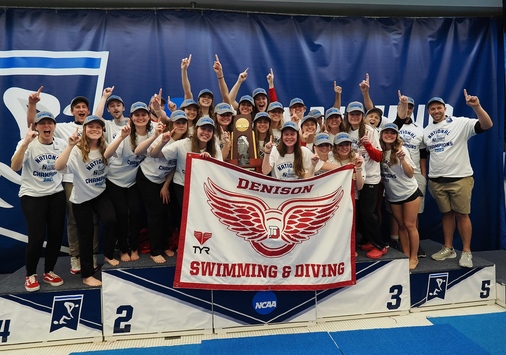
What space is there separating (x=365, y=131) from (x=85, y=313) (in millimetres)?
3113

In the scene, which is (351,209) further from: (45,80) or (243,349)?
(45,80)

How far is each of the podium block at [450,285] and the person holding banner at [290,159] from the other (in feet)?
4.92

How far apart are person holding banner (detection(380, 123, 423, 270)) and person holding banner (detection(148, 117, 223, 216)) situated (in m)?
1.68

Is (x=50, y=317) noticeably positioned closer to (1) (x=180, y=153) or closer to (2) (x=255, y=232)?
(1) (x=180, y=153)

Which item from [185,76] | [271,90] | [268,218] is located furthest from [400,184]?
[185,76]

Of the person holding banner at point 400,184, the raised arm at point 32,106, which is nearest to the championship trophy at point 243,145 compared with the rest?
the person holding banner at point 400,184

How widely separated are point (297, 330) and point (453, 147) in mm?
2520

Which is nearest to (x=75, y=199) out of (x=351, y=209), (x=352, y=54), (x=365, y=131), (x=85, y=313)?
(x=85, y=313)

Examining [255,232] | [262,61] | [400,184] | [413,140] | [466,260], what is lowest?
[466,260]

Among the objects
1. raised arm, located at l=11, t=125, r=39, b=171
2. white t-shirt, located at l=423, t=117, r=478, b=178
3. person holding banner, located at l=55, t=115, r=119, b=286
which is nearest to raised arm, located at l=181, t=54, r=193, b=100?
person holding banner, located at l=55, t=115, r=119, b=286

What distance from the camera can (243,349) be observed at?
9.27ft

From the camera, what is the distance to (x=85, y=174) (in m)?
3.01

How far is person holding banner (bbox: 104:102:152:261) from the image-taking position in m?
3.24

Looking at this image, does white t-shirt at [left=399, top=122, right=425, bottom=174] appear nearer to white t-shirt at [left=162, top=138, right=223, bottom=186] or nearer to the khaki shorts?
the khaki shorts
